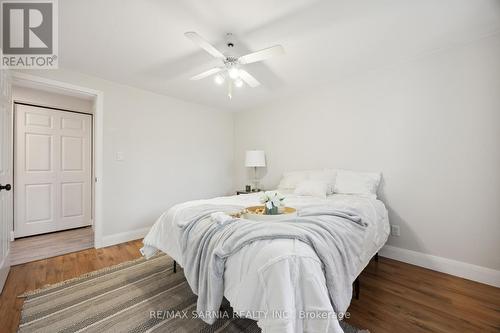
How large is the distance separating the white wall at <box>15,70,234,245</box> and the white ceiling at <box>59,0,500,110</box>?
45 cm

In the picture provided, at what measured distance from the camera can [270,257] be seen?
3.47 feet

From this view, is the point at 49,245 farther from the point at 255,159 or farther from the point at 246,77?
the point at 246,77

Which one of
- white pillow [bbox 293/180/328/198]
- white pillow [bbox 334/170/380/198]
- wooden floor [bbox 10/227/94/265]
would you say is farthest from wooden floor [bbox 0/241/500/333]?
white pillow [bbox 293/180/328/198]

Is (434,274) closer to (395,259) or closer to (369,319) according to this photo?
(395,259)

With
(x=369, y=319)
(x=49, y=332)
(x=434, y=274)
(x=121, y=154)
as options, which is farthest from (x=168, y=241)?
(x=434, y=274)

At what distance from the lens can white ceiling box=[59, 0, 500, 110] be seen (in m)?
1.64

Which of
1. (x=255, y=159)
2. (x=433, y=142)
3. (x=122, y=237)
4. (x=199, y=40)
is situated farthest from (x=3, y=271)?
(x=433, y=142)

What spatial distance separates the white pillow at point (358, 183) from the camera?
8.36 feet

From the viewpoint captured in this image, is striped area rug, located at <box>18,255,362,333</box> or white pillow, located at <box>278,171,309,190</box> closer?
striped area rug, located at <box>18,255,362,333</box>

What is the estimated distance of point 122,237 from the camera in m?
3.10

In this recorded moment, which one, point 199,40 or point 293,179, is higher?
point 199,40

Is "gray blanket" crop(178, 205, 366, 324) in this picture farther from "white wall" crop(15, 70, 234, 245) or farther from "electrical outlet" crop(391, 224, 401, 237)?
"white wall" crop(15, 70, 234, 245)

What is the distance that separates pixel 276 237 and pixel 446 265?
87.2 inches

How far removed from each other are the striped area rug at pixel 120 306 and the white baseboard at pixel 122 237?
85 cm
